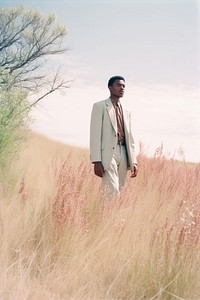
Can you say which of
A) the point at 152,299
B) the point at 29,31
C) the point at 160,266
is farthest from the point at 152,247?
the point at 29,31

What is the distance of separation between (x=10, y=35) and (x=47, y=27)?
1.25 m

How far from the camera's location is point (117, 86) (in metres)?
4.99

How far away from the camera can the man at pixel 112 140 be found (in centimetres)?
485

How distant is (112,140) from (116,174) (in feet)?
1.22

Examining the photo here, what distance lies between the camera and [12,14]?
591 inches

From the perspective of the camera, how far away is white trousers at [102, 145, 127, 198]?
483 centimetres

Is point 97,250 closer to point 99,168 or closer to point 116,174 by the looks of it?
point 99,168

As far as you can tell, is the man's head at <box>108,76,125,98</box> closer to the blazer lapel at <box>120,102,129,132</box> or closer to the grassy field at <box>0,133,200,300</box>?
the blazer lapel at <box>120,102,129,132</box>

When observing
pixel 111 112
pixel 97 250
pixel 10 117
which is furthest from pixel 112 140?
pixel 10 117

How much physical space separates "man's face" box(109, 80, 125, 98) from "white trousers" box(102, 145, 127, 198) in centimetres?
58

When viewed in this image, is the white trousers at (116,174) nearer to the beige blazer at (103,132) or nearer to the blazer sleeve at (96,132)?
the beige blazer at (103,132)

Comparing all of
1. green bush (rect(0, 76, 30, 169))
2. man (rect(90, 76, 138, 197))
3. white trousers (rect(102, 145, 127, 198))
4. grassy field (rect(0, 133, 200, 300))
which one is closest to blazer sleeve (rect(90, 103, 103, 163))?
man (rect(90, 76, 138, 197))

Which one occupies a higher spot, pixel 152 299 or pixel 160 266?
pixel 160 266

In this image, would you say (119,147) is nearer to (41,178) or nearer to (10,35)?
(41,178)
